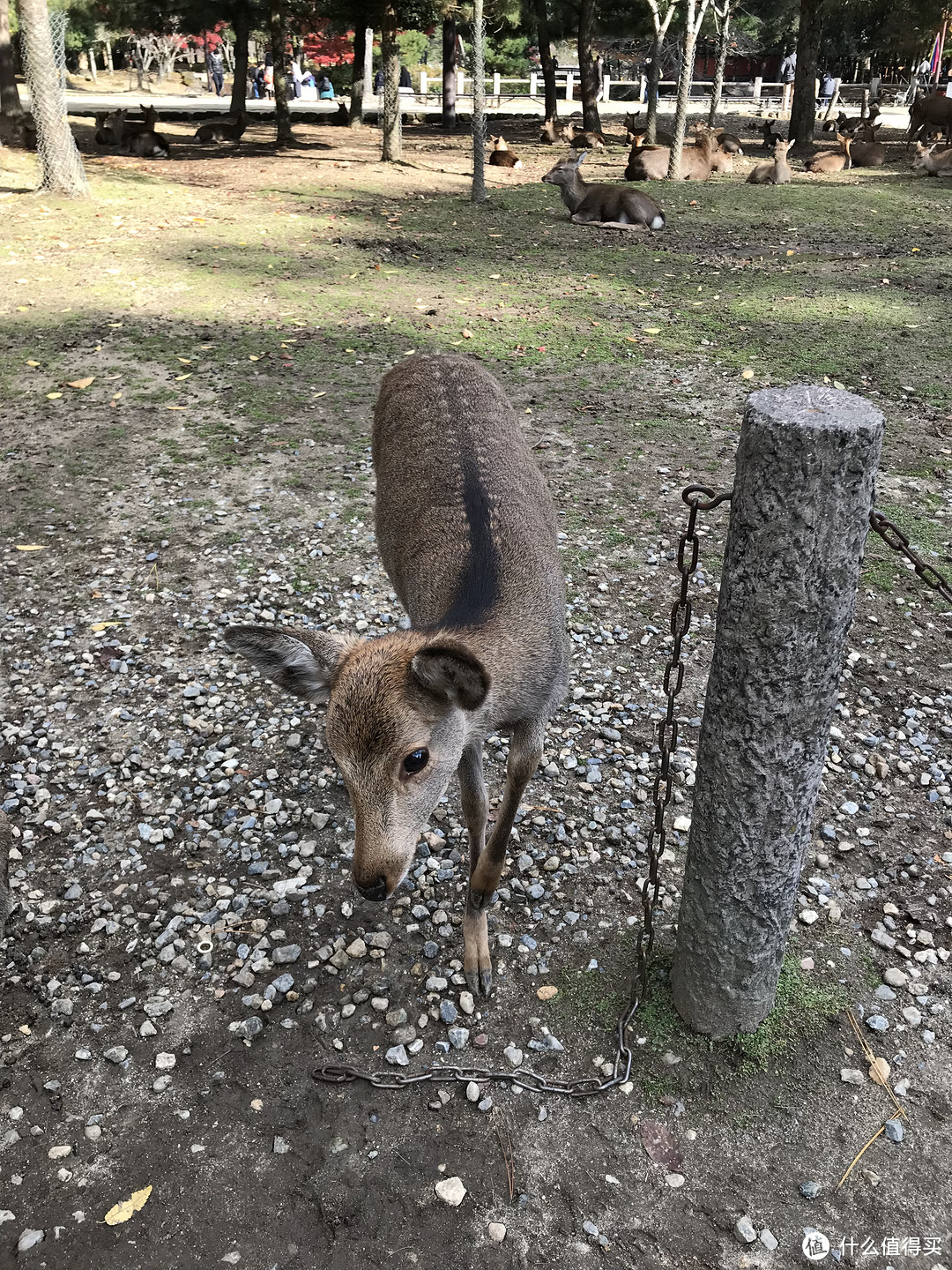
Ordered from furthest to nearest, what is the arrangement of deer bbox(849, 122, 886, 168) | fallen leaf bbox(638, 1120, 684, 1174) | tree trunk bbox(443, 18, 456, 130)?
tree trunk bbox(443, 18, 456, 130), deer bbox(849, 122, 886, 168), fallen leaf bbox(638, 1120, 684, 1174)

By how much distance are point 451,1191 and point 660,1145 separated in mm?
649

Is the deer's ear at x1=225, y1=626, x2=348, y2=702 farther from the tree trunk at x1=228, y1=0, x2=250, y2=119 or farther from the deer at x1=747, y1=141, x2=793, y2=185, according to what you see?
the tree trunk at x1=228, y1=0, x2=250, y2=119

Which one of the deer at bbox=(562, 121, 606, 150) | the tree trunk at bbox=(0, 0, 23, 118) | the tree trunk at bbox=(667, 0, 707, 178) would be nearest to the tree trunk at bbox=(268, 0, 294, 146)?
the tree trunk at bbox=(0, 0, 23, 118)

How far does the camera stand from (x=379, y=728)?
8.36ft

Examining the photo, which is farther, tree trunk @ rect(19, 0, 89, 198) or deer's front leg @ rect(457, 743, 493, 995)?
tree trunk @ rect(19, 0, 89, 198)

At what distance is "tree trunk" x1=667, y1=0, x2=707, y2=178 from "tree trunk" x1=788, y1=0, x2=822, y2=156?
247 centimetres

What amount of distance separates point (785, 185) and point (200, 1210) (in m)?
20.3

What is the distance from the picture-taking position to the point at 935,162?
19.4m

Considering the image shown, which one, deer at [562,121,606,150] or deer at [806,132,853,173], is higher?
deer at [562,121,606,150]

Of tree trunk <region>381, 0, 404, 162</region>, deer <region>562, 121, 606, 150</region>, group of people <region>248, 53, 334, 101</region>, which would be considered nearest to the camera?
tree trunk <region>381, 0, 404, 162</region>

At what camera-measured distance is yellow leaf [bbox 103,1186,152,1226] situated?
8.66ft

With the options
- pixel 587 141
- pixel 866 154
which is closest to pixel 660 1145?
pixel 866 154

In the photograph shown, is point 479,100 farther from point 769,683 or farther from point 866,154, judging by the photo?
point 769,683

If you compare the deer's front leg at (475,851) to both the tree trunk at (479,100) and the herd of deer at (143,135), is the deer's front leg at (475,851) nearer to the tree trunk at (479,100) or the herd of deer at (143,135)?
the tree trunk at (479,100)
